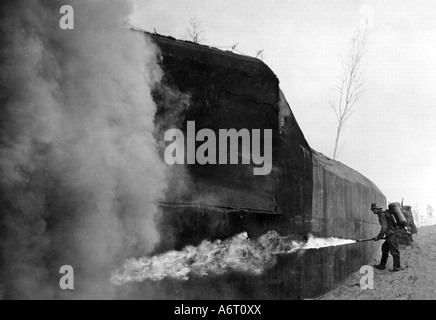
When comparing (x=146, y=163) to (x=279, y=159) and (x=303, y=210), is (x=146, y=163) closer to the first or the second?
(x=279, y=159)

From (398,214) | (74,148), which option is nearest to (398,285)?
(398,214)

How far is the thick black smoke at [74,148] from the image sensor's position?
16.7ft

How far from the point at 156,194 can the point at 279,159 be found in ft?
9.93

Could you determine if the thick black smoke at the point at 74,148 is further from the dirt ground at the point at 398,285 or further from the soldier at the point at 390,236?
the soldier at the point at 390,236

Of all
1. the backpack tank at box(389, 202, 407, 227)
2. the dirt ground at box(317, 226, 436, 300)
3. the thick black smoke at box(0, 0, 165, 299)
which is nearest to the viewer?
the thick black smoke at box(0, 0, 165, 299)

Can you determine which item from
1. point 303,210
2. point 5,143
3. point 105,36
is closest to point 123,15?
point 105,36

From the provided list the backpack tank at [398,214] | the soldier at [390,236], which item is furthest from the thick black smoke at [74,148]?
the backpack tank at [398,214]

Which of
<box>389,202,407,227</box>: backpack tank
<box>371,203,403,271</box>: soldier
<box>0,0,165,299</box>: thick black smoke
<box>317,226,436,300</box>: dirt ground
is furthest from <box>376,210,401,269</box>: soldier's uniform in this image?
<box>0,0,165,299</box>: thick black smoke

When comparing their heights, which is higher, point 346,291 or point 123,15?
point 123,15

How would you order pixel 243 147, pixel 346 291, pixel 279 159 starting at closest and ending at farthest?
pixel 243 147
pixel 279 159
pixel 346 291

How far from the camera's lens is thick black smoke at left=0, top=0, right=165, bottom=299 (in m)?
5.10

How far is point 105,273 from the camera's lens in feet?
19.1

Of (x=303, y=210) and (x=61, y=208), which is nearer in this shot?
(x=61, y=208)

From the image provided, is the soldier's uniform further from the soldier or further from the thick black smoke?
the thick black smoke
